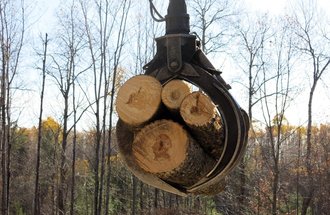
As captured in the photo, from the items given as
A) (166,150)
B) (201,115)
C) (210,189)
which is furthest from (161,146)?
(210,189)

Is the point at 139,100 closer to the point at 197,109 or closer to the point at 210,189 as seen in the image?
the point at 197,109

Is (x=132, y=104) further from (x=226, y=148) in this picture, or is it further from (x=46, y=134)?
(x=46, y=134)

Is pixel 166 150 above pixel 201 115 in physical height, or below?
below

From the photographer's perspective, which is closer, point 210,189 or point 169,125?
point 169,125

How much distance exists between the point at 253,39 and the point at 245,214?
20.6ft

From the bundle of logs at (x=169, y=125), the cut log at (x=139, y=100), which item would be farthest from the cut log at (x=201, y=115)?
the cut log at (x=139, y=100)

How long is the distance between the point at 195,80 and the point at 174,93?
10 cm

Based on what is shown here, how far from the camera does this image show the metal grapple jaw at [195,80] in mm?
1544

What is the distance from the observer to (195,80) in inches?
61.9

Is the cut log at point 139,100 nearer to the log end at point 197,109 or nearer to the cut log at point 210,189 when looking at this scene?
the log end at point 197,109

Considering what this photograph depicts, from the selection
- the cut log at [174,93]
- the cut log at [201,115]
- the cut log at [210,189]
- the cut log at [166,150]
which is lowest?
the cut log at [210,189]

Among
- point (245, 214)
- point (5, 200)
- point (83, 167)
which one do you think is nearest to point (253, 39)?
point (245, 214)

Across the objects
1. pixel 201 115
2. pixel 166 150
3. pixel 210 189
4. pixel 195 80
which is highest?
pixel 195 80

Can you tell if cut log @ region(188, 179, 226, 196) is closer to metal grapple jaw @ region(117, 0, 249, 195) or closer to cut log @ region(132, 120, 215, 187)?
metal grapple jaw @ region(117, 0, 249, 195)
